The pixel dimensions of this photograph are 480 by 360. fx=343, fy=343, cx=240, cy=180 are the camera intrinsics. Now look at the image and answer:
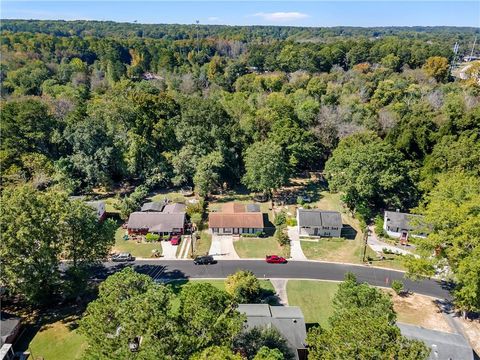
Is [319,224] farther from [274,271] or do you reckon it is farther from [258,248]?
[274,271]

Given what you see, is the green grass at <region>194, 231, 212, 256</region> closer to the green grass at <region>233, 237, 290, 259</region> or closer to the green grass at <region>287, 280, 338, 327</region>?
the green grass at <region>233, 237, 290, 259</region>

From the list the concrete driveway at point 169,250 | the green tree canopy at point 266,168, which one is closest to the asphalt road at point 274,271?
the concrete driveway at point 169,250

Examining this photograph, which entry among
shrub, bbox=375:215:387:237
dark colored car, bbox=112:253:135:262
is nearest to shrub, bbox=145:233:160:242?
dark colored car, bbox=112:253:135:262

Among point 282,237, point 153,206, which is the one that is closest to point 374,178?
point 282,237

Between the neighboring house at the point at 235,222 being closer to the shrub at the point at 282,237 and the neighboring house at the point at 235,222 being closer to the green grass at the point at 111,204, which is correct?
the shrub at the point at 282,237

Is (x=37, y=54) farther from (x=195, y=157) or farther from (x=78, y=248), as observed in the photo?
(x=78, y=248)

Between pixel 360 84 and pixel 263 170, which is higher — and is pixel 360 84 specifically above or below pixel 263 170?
above

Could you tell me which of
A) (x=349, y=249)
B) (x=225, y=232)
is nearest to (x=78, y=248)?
(x=225, y=232)

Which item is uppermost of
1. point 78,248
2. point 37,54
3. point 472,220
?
point 37,54
